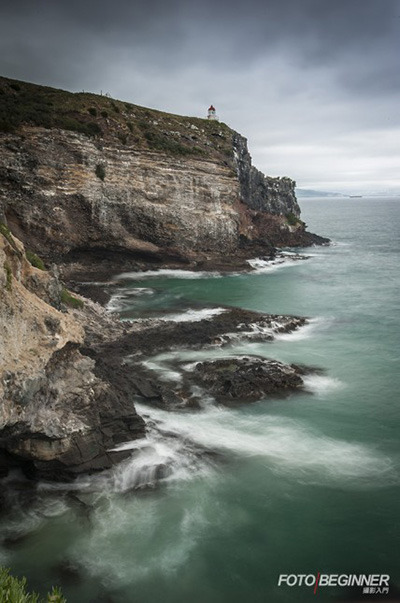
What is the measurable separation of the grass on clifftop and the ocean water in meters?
31.0

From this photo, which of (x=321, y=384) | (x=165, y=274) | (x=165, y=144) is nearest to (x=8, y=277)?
(x=321, y=384)

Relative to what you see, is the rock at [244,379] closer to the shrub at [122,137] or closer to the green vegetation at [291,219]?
the shrub at [122,137]

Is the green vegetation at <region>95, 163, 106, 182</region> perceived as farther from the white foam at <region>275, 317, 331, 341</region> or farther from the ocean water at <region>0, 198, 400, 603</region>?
the ocean water at <region>0, 198, 400, 603</region>

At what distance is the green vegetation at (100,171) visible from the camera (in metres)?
45.8

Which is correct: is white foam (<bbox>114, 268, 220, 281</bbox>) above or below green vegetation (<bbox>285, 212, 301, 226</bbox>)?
below

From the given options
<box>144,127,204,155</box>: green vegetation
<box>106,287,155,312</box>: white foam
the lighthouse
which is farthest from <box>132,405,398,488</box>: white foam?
the lighthouse

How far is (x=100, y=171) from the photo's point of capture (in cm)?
4588

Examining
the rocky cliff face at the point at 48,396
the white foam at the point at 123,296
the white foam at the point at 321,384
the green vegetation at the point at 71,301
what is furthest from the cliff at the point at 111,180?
the white foam at the point at 321,384

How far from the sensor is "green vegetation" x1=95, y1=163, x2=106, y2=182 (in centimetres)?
4575

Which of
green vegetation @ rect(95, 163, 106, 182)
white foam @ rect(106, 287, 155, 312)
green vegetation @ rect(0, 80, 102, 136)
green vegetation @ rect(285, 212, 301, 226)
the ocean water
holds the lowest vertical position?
the ocean water

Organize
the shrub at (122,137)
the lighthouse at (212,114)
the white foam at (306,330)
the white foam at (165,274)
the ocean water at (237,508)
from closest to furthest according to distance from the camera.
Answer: the ocean water at (237,508) → the white foam at (306,330) → the white foam at (165,274) → the shrub at (122,137) → the lighthouse at (212,114)

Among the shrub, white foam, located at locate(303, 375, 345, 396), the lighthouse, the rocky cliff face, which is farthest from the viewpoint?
the lighthouse

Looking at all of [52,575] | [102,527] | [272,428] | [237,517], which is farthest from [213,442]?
[52,575]

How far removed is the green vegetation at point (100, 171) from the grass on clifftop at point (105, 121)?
3162 mm
